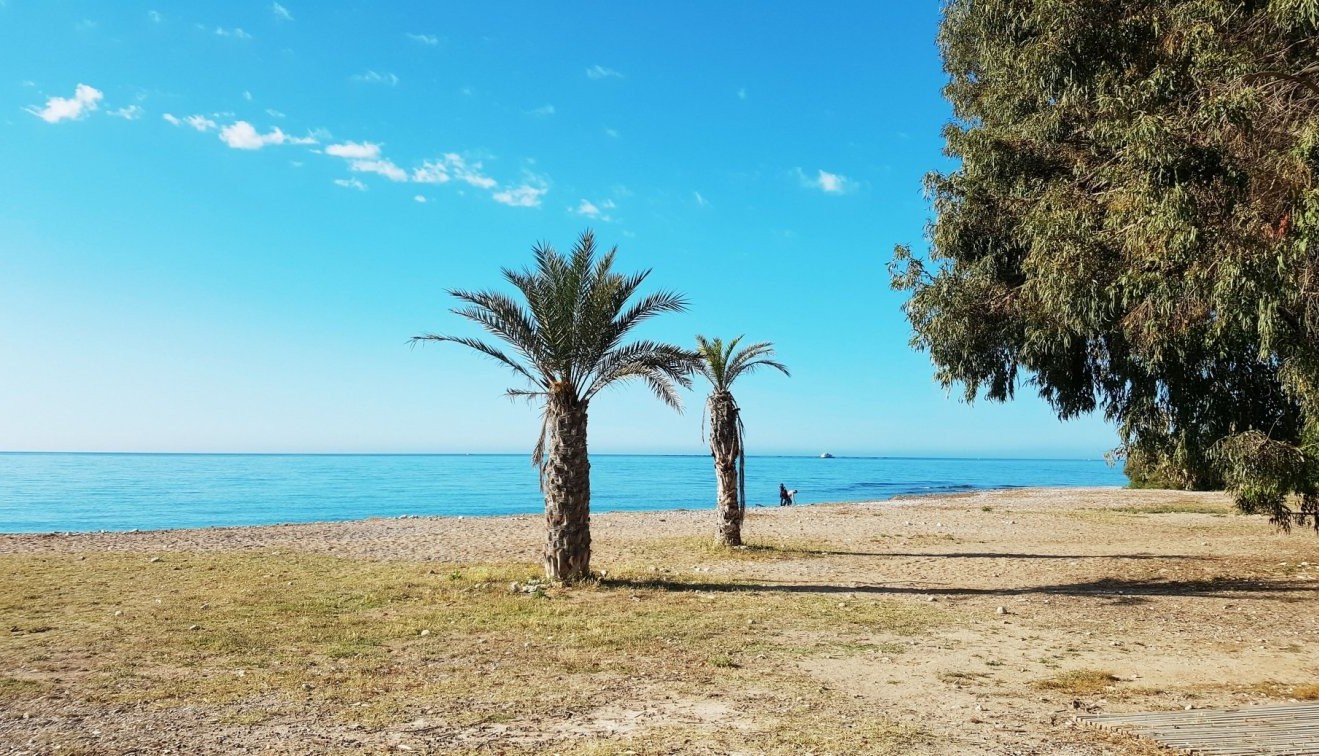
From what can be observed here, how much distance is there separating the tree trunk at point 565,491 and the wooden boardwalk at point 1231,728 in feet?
27.9

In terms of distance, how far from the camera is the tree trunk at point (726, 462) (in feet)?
60.3

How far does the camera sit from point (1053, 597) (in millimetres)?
12469

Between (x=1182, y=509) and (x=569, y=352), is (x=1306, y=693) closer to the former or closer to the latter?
(x=569, y=352)

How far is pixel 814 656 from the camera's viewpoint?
8.52 m

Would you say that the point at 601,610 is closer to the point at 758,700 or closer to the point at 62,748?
the point at 758,700

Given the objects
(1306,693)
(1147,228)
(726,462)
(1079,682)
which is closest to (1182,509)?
(726,462)

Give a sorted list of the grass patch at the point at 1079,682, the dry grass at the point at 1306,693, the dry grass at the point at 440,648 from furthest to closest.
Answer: the grass patch at the point at 1079,682, the dry grass at the point at 1306,693, the dry grass at the point at 440,648

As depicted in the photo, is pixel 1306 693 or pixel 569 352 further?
pixel 569 352

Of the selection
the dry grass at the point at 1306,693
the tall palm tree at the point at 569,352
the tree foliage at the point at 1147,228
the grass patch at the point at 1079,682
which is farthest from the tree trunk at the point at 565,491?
the dry grass at the point at 1306,693

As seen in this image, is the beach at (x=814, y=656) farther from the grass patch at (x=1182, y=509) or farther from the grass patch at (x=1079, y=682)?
the grass patch at (x=1182, y=509)

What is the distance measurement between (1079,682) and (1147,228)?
5509 millimetres

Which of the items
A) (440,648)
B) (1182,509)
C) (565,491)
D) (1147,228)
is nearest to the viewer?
(440,648)

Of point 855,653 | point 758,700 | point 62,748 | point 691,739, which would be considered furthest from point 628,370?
point 62,748

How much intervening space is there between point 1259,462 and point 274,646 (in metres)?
13.0
